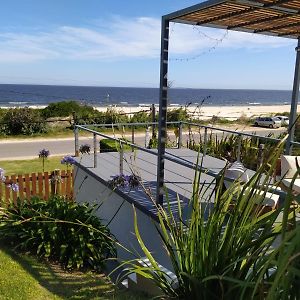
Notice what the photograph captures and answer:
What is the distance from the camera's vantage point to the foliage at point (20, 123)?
2077 centimetres

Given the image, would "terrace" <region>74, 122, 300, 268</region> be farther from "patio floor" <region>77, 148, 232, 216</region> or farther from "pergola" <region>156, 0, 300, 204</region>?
"pergola" <region>156, 0, 300, 204</region>

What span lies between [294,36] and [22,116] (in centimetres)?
1775

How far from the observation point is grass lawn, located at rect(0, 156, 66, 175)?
1173 centimetres

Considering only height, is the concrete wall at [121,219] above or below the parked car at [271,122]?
above

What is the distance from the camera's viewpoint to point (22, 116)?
20844 millimetres

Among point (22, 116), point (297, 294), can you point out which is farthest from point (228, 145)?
point (22, 116)

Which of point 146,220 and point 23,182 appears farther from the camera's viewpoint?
point 23,182

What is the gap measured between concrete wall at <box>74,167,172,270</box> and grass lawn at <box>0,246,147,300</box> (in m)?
0.45

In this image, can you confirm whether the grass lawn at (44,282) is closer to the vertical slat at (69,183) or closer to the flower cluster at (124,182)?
the flower cluster at (124,182)

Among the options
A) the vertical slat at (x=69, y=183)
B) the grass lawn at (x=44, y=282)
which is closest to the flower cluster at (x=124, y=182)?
the grass lawn at (x=44, y=282)

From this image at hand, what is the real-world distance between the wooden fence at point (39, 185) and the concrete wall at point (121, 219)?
0.28 meters

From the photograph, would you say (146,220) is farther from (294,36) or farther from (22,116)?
(22,116)

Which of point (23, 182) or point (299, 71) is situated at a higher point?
point (299, 71)

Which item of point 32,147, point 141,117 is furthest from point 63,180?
point 141,117
